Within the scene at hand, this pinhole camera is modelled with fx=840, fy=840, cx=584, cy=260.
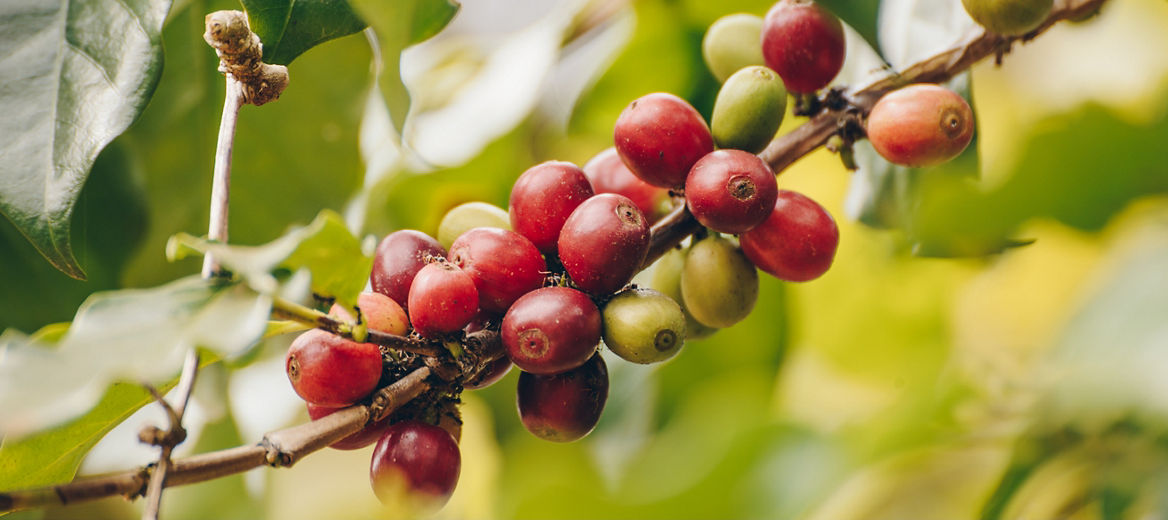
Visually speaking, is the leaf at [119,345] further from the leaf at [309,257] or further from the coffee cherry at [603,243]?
the coffee cherry at [603,243]

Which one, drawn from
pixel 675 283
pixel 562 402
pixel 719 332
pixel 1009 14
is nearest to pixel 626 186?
pixel 675 283

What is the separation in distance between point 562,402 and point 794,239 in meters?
0.19

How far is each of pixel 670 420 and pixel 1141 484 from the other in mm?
514

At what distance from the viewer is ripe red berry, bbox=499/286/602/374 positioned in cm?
47

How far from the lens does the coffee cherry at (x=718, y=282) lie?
582mm

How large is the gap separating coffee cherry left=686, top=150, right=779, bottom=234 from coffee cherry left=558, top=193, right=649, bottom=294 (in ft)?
0.14

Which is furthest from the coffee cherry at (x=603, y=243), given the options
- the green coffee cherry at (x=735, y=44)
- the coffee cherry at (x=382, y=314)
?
the green coffee cherry at (x=735, y=44)

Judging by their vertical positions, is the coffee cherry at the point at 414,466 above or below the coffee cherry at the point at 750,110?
below

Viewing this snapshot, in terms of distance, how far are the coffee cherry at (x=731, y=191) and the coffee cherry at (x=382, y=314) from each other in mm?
197

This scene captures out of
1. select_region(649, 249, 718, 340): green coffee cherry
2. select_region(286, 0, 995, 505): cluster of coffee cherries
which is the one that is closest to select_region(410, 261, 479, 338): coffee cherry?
select_region(286, 0, 995, 505): cluster of coffee cherries

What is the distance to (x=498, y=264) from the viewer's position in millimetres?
512

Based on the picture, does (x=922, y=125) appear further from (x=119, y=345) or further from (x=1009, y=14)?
(x=119, y=345)

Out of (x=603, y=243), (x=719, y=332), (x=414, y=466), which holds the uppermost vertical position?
(x=603, y=243)

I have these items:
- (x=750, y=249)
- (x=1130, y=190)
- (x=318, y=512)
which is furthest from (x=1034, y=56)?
(x=318, y=512)
